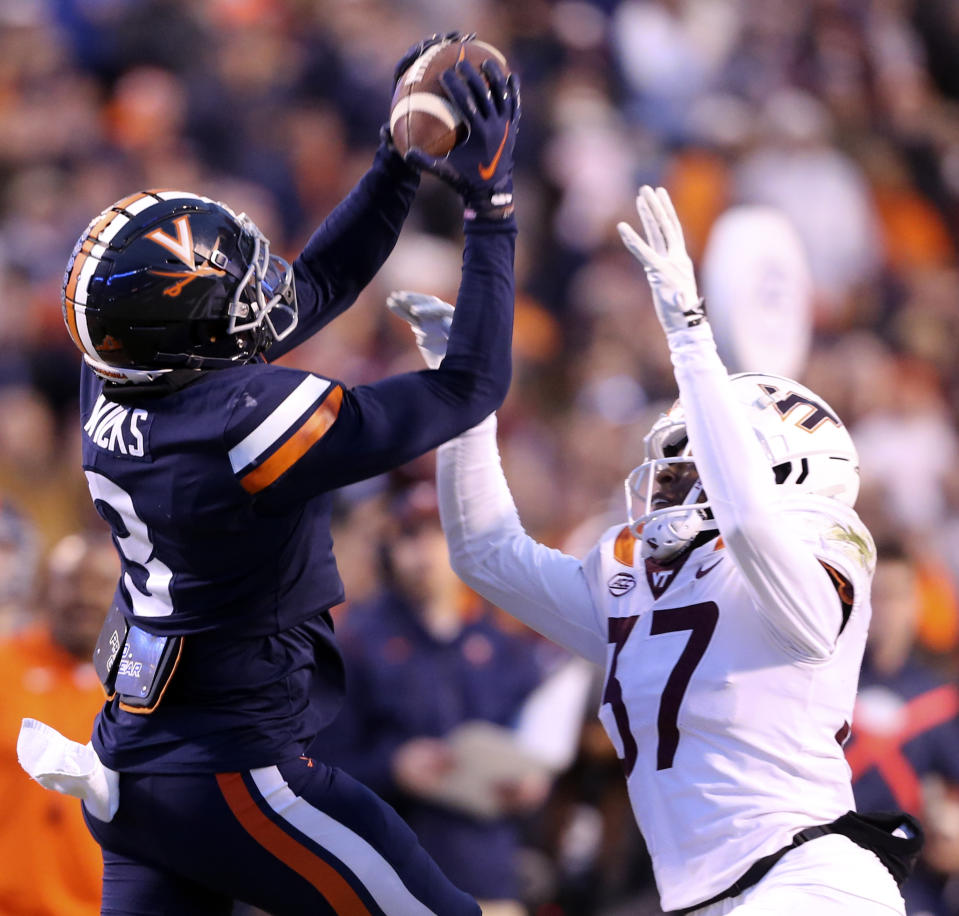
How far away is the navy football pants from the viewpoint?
8.38 feet

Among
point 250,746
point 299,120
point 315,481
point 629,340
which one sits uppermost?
point 299,120

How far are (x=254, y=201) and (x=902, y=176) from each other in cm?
439

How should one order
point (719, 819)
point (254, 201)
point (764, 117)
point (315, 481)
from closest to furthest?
point (315, 481) → point (719, 819) → point (254, 201) → point (764, 117)

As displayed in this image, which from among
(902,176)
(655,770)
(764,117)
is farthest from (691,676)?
(902,176)

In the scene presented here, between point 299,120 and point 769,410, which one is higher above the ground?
point 299,120

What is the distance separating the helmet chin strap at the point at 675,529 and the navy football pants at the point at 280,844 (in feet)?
2.42

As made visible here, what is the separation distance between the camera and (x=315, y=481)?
2482 millimetres

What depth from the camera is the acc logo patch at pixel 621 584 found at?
3.01 metres

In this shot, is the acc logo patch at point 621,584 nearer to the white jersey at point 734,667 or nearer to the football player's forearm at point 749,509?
the white jersey at point 734,667

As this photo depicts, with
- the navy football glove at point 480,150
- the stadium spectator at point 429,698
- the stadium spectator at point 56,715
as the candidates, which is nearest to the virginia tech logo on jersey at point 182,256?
the navy football glove at point 480,150

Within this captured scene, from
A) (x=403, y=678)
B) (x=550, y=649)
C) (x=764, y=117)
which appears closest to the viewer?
(x=403, y=678)

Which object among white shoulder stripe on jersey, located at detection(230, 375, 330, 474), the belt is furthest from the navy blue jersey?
the belt

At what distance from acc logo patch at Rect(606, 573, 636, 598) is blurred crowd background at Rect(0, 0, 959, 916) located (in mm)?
2060

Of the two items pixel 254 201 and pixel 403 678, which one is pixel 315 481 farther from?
pixel 254 201
